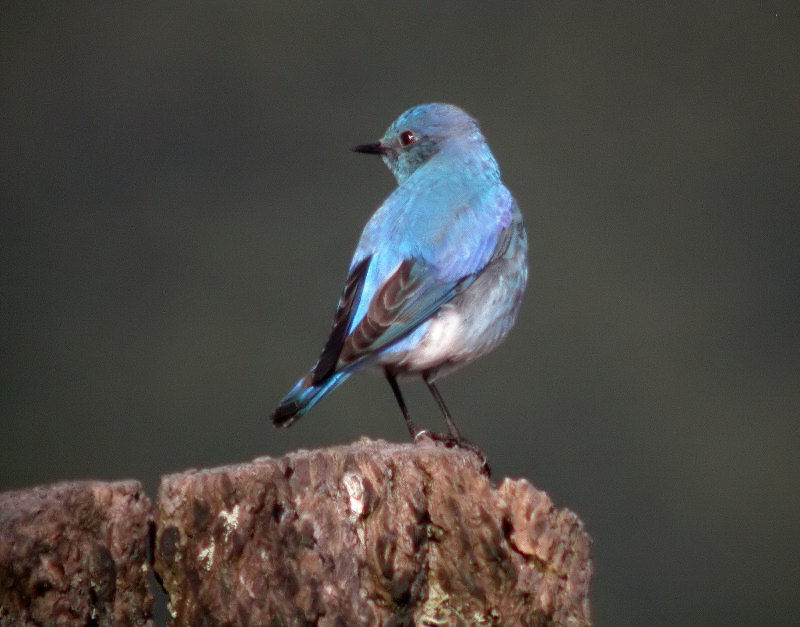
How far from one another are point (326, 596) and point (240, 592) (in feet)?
0.55

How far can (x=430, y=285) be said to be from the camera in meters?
3.55

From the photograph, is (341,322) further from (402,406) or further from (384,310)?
(402,406)

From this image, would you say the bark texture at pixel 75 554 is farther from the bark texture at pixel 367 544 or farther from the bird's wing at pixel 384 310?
the bird's wing at pixel 384 310

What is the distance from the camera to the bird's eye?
172 inches

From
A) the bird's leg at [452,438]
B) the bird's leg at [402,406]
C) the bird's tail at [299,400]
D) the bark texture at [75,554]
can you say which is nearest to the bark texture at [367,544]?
the bark texture at [75,554]

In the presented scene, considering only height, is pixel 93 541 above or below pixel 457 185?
below

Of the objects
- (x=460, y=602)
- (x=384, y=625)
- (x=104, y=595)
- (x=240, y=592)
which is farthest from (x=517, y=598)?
(x=104, y=595)

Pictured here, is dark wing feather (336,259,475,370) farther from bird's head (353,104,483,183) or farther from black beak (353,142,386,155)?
black beak (353,142,386,155)

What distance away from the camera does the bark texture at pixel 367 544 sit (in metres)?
2.25

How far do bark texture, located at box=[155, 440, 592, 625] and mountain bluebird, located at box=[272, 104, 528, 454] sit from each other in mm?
808

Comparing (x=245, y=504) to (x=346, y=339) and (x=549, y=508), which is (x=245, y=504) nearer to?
(x=549, y=508)

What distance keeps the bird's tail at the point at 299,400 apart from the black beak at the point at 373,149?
1488 millimetres

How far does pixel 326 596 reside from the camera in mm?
2273

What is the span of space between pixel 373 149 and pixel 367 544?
2388 millimetres
